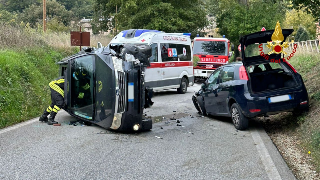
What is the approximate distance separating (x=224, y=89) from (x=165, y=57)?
6506 millimetres

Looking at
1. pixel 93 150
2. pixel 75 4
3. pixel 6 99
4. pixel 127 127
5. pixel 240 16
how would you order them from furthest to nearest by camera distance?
pixel 75 4 < pixel 240 16 < pixel 6 99 < pixel 127 127 < pixel 93 150

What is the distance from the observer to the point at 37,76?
47.0ft

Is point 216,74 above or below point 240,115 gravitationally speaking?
above

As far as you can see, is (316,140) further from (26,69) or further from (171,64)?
(26,69)

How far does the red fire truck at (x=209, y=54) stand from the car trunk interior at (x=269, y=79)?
13320 millimetres

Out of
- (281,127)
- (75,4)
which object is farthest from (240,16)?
(75,4)

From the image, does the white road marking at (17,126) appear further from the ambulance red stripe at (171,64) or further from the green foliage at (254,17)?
the green foliage at (254,17)

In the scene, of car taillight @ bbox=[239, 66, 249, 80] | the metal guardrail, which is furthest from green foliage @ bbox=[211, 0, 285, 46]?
car taillight @ bbox=[239, 66, 249, 80]

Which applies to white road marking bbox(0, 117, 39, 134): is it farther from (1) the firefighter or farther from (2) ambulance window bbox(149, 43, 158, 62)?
(2) ambulance window bbox(149, 43, 158, 62)

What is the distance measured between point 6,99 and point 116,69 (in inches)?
170

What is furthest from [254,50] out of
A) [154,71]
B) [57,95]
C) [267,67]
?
[154,71]

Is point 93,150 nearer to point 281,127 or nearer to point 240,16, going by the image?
point 281,127

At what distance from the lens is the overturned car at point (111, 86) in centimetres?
758

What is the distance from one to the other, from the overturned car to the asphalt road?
306 mm
